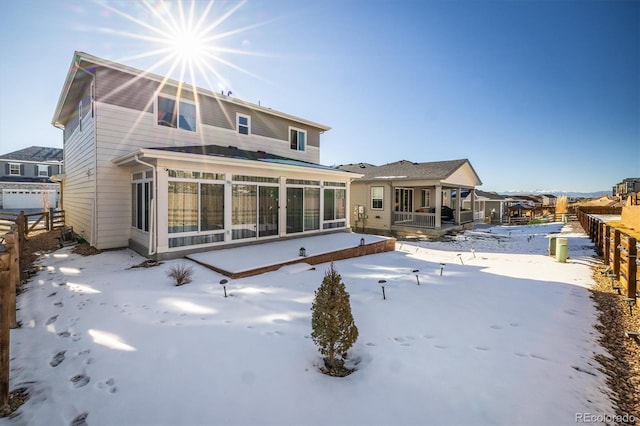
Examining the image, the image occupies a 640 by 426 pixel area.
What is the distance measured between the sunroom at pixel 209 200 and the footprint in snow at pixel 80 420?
607cm

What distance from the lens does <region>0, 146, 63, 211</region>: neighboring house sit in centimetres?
2794

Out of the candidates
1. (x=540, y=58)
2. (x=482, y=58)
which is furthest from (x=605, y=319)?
(x=540, y=58)

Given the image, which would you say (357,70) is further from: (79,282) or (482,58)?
(79,282)

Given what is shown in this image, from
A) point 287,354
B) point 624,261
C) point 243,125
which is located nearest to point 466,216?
point 624,261

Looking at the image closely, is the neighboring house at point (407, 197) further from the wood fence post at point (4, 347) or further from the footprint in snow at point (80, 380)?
the wood fence post at point (4, 347)

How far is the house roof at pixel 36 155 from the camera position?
31031mm

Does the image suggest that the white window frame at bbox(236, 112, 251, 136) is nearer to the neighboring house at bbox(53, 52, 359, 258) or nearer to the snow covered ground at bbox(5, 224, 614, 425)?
the neighboring house at bbox(53, 52, 359, 258)

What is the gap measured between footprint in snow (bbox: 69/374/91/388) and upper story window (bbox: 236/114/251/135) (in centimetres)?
1142

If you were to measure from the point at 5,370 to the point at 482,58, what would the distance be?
18791 mm

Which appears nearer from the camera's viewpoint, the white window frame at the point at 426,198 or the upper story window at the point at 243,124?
the upper story window at the point at 243,124

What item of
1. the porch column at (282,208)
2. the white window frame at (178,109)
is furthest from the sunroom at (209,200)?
the white window frame at (178,109)

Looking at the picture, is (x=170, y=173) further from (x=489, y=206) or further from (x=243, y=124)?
(x=489, y=206)

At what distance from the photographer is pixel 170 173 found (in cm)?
822

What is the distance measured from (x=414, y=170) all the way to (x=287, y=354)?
1776cm
